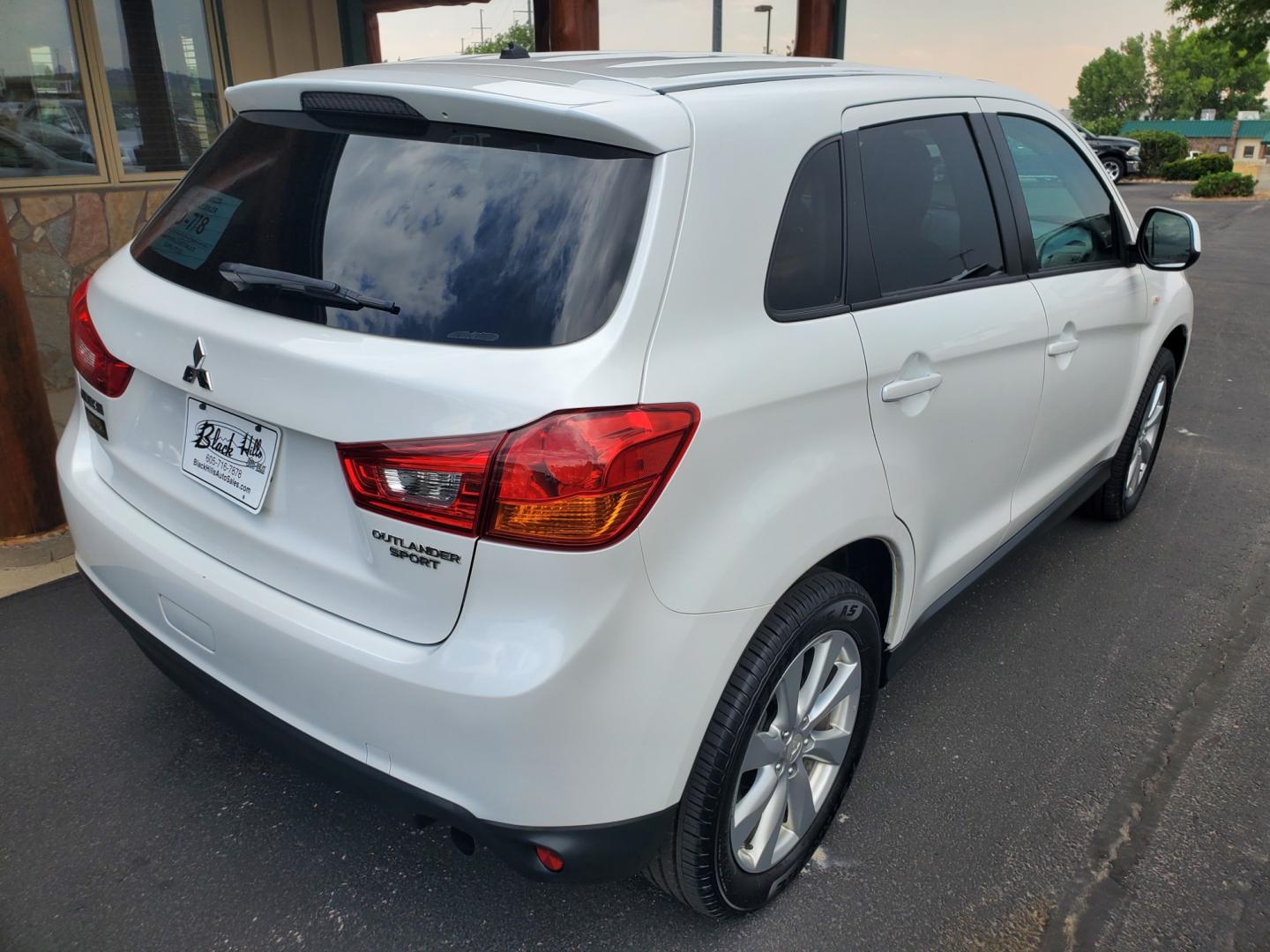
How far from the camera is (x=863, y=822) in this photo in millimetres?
2533

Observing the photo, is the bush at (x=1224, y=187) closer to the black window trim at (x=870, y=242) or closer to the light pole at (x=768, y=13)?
the light pole at (x=768, y=13)

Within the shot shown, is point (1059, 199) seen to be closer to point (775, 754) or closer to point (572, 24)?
point (775, 754)

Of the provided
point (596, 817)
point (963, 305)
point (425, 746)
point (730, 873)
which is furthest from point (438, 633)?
point (963, 305)

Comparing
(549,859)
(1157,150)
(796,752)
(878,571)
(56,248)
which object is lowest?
(1157,150)

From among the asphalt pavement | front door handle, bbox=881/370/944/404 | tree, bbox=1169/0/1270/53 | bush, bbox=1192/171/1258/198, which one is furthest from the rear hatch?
bush, bbox=1192/171/1258/198

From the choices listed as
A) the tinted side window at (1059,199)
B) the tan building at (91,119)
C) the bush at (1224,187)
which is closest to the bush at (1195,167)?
the bush at (1224,187)

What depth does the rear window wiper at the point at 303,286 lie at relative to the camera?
1.78 m

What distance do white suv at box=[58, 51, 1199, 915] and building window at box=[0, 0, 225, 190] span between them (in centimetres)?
435

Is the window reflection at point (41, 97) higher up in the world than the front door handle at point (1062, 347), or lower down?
higher up

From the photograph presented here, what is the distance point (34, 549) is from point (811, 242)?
330 centimetres

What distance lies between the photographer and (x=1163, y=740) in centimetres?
289

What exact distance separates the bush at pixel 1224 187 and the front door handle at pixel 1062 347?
27.4 metres

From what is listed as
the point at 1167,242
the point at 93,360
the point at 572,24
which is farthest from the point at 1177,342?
the point at 93,360

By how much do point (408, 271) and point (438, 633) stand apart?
2.17 ft
